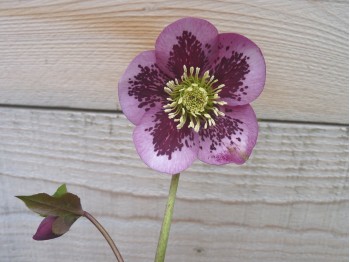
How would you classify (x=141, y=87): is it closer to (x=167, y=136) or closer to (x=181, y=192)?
(x=167, y=136)

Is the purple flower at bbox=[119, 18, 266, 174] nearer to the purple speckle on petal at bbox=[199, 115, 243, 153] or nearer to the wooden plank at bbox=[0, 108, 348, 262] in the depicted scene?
the purple speckle on petal at bbox=[199, 115, 243, 153]

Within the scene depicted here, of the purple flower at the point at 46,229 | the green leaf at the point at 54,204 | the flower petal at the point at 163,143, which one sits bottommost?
the purple flower at the point at 46,229

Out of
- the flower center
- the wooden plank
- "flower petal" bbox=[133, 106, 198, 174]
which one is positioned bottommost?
the wooden plank

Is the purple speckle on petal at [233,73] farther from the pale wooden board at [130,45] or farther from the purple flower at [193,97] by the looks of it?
the pale wooden board at [130,45]

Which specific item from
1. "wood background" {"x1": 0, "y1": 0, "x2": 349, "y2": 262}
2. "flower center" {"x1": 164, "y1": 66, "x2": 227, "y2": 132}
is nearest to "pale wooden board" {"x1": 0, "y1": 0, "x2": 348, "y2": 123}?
"wood background" {"x1": 0, "y1": 0, "x2": 349, "y2": 262}

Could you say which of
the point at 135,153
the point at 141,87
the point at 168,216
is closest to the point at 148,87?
the point at 141,87

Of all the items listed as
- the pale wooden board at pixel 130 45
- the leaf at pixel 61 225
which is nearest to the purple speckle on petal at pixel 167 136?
the leaf at pixel 61 225

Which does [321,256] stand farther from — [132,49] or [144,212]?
[132,49]
